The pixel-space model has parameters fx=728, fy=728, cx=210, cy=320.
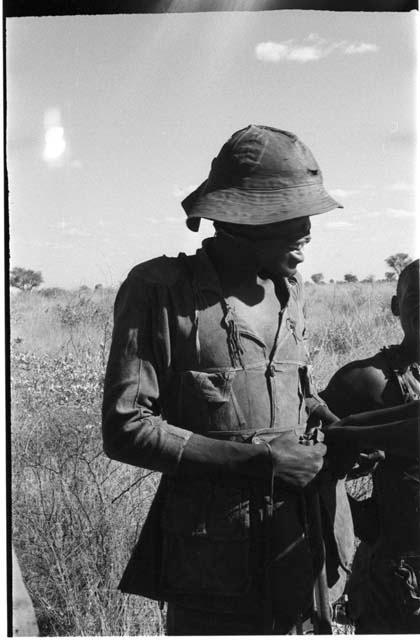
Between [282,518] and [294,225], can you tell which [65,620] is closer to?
[282,518]

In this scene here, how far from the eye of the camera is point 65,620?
11.8 ft

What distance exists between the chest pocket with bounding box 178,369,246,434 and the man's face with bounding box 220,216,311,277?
38 centimetres

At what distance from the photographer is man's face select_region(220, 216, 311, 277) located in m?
2.24

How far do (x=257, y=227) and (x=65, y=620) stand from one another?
2397mm

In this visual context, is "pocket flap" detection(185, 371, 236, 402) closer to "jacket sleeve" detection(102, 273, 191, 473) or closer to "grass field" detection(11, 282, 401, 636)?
"jacket sleeve" detection(102, 273, 191, 473)

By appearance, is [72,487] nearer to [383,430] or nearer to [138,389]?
[138,389]

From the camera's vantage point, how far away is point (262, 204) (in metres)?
2.19

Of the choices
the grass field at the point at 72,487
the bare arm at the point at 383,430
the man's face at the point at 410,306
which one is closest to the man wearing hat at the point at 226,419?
the bare arm at the point at 383,430

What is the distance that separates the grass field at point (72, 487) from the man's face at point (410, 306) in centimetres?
146

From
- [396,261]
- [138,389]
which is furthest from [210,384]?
[396,261]

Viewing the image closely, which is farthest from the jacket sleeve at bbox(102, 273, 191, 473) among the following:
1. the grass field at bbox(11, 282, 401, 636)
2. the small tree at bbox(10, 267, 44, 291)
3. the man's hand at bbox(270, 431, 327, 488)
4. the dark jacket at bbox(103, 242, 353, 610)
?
the small tree at bbox(10, 267, 44, 291)

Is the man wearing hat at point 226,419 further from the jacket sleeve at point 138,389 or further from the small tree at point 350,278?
the small tree at point 350,278

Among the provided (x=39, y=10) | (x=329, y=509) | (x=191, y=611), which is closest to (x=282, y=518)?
(x=329, y=509)

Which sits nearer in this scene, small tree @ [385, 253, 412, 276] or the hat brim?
the hat brim
